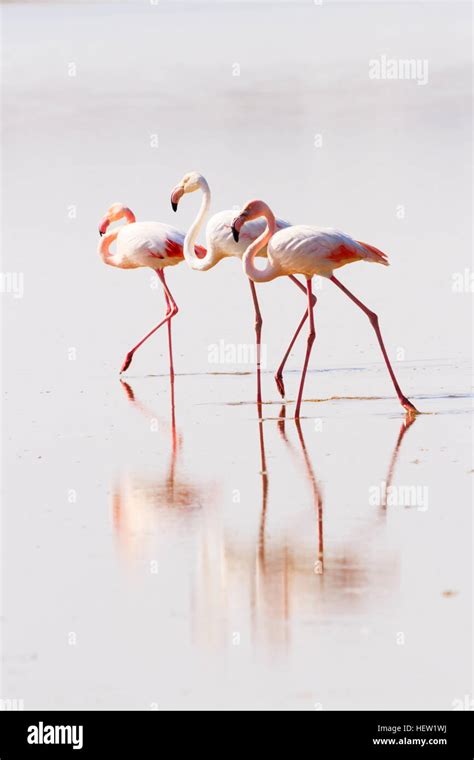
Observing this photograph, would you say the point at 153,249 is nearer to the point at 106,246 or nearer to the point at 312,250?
the point at 106,246

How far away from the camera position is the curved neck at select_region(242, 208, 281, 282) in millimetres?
10688

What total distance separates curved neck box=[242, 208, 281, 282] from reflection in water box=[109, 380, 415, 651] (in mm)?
2214

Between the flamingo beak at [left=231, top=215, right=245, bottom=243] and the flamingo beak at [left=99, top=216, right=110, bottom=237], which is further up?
the flamingo beak at [left=99, top=216, right=110, bottom=237]

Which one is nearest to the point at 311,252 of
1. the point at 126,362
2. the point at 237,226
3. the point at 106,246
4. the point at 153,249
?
the point at 237,226

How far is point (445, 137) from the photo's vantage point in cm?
2264

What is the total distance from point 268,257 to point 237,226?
0.29 meters

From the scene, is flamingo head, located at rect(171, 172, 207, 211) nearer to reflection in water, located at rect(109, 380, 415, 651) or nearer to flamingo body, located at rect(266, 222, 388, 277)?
flamingo body, located at rect(266, 222, 388, 277)

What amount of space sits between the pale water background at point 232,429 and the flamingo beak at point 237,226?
43.3 inches

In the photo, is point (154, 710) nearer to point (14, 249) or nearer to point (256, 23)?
point (14, 249)

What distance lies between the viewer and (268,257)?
1067 centimetres

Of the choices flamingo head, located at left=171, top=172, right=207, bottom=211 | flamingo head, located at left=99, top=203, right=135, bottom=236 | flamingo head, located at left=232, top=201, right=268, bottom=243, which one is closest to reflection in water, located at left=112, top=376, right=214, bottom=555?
flamingo head, located at left=232, top=201, right=268, bottom=243

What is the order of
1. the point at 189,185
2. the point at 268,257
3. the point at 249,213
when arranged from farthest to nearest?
the point at 189,185 → the point at 249,213 → the point at 268,257

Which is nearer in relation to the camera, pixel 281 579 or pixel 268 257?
pixel 281 579

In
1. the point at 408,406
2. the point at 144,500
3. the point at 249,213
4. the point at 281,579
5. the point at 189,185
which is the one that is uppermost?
the point at 189,185
